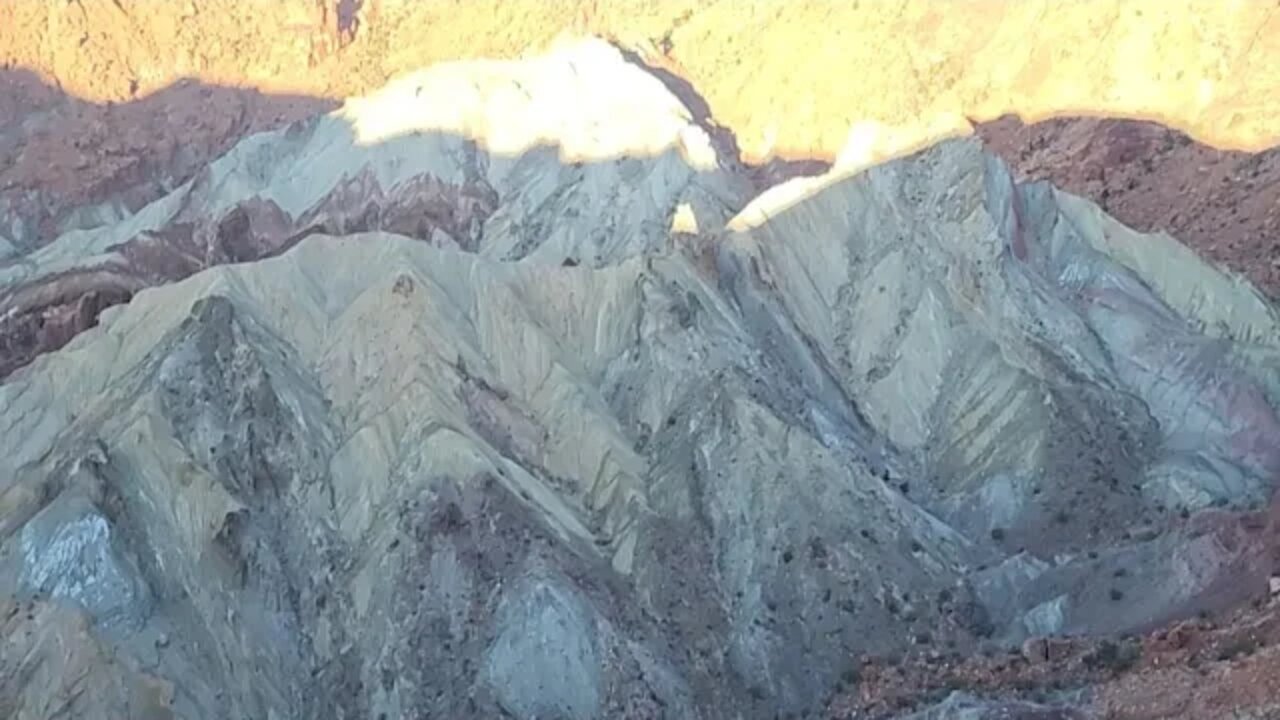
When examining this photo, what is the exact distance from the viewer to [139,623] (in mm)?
36062

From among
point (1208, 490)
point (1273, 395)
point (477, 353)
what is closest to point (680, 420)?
point (477, 353)

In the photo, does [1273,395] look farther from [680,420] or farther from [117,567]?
[117,567]

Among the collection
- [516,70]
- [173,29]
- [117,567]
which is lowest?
[173,29]

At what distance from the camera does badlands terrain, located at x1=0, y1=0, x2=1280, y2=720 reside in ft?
117

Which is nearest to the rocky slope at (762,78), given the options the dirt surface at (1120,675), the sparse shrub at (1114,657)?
the dirt surface at (1120,675)

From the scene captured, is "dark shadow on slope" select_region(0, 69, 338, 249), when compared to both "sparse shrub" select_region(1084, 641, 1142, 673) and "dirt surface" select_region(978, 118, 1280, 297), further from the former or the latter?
"sparse shrub" select_region(1084, 641, 1142, 673)

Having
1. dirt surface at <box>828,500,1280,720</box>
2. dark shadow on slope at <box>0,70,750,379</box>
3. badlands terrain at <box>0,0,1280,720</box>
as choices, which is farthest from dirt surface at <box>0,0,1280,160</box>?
dirt surface at <box>828,500,1280,720</box>

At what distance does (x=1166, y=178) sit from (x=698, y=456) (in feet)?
86.3

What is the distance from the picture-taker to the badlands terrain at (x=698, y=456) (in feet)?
117

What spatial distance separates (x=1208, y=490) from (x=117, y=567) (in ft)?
77.2

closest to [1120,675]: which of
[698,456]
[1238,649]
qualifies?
[1238,649]

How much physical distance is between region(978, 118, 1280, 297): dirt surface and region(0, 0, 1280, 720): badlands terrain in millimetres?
179

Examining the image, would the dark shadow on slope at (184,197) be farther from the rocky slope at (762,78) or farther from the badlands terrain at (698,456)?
the badlands terrain at (698,456)

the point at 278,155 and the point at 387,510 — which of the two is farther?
the point at 278,155
